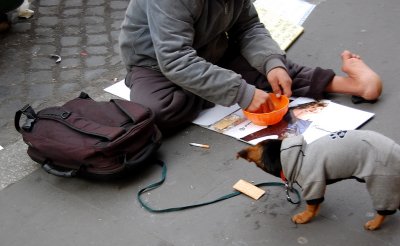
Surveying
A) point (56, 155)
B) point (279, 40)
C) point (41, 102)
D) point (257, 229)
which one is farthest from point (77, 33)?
point (257, 229)

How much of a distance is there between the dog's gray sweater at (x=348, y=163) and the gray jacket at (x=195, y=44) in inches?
24.0

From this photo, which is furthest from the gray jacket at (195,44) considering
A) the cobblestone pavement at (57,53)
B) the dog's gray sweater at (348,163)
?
the dog's gray sweater at (348,163)

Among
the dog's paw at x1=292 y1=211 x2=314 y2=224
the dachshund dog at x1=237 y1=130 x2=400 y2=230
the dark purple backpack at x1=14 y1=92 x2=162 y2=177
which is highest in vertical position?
the dachshund dog at x1=237 y1=130 x2=400 y2=230

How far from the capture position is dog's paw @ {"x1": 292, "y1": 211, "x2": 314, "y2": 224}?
5.59 ft

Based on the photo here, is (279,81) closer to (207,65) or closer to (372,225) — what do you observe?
(207,65)

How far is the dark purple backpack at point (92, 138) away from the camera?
1944mm

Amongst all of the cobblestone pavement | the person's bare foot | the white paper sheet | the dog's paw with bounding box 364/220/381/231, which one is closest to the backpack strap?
the cobblestone pavement

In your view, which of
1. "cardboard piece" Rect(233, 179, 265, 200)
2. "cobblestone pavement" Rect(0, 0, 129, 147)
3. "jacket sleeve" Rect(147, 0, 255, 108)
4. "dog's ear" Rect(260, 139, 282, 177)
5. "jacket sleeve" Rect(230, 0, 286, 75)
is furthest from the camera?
"cobblestone pavement" Rect(0, 0, 129, 147)

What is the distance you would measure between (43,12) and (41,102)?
1.14m

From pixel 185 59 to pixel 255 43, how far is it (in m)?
0.47

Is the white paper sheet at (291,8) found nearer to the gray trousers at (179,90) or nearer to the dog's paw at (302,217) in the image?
the gray trousers at (179,90)

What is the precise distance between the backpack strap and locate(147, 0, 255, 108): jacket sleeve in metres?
0.34

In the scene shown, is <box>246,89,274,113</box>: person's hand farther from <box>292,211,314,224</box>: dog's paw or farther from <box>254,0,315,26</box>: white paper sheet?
<box>254,0,315,26</box>: white paper sheet

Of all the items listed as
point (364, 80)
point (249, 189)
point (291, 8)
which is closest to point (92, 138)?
point (249, 189)
